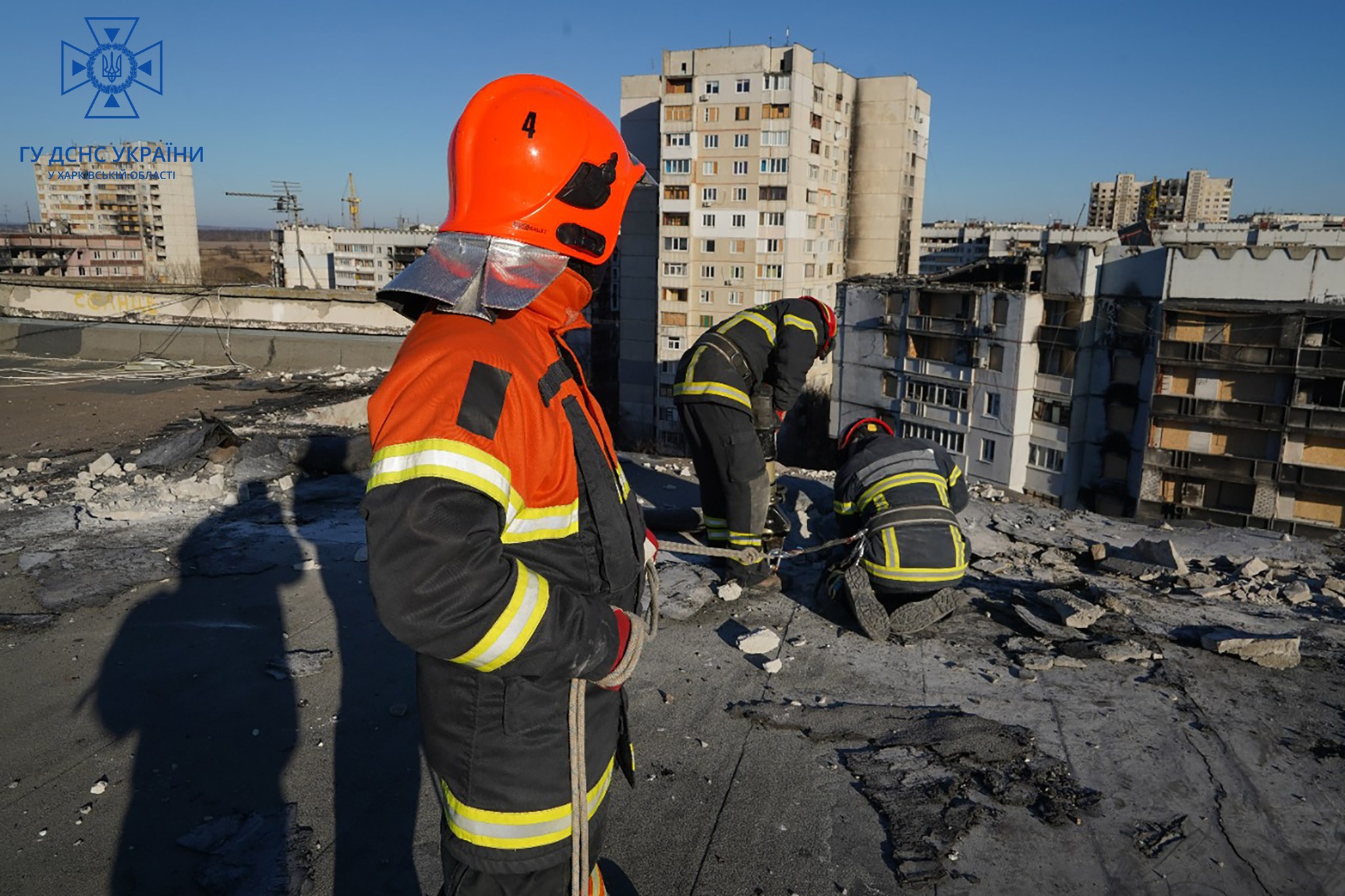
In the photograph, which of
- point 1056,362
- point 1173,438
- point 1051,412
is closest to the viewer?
point 1173,438

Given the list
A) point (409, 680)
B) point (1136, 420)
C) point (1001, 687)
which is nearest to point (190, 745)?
point (409, 680)

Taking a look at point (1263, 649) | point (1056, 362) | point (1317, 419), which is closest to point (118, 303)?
point (1263, 649)

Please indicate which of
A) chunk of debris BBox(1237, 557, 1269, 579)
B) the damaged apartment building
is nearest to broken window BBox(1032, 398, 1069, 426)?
the damaged apartment building

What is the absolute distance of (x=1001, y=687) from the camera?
371cm

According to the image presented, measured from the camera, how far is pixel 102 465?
6430 mm

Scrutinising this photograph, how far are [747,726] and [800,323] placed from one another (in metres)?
2.90

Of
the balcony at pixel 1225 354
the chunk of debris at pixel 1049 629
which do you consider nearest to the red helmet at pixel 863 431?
the chunk of debris at pixel 1049 629

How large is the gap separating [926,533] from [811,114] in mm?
42050

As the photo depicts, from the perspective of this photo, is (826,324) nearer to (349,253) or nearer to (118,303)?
(118,303)

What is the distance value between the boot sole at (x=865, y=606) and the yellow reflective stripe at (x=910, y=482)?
51cm

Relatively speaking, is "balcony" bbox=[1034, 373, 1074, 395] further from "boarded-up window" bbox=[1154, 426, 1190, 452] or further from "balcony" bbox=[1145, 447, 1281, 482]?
"balcony" bbox=[1145, 447, 1281, 482]

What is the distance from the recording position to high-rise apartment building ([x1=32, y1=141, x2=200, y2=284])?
257 feet

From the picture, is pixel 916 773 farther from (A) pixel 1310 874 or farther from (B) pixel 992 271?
(B) pixel 992 271

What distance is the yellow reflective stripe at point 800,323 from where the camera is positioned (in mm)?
5539
